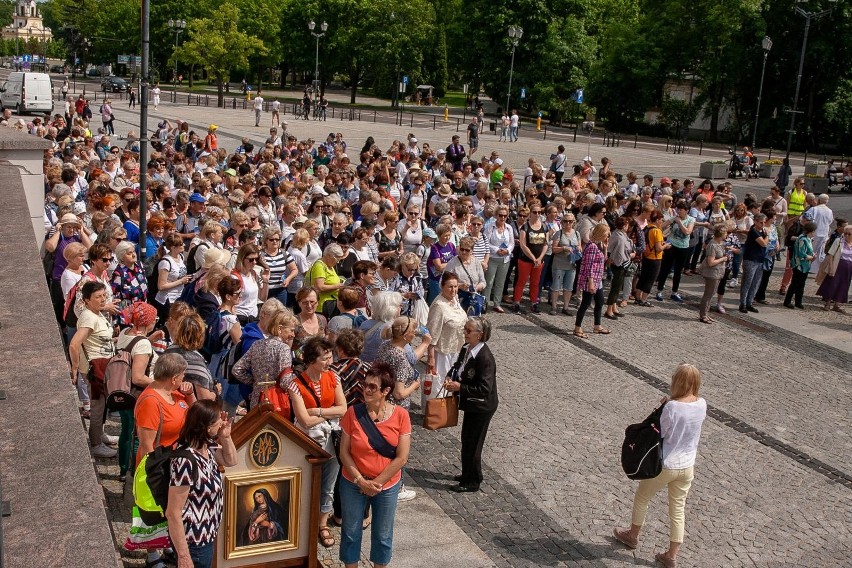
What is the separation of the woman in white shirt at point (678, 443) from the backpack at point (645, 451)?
48 millimetres

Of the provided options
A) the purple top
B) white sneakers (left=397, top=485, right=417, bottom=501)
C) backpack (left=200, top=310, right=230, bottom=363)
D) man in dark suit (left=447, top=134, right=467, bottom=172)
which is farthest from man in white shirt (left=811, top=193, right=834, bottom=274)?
backpack (left=200, top=310, right=230, bottom=363)

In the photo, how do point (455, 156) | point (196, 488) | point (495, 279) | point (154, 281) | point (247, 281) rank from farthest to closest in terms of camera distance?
point (455, 156), point (495, 279), point (154, 281), point (247, 281), point (196, 488)

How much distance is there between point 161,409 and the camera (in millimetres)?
6098

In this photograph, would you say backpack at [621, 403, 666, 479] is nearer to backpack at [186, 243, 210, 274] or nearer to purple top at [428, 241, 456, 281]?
backpack at [186, 243, 210, 274]

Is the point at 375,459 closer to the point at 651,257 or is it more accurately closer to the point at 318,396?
the point at 318,396

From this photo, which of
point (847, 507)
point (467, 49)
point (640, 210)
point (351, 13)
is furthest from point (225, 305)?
point (351, 13)

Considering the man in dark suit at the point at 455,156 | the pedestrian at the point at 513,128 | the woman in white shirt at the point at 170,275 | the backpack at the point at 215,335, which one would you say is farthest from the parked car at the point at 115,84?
the backpack at the point at 215,335

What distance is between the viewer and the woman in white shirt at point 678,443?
278 inches

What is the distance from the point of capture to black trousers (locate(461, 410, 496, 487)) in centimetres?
802

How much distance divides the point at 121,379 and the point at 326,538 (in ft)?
6.26

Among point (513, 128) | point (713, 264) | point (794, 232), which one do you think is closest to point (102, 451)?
point (713, 264)

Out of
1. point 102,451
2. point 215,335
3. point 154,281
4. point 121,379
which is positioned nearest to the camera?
point 121,379

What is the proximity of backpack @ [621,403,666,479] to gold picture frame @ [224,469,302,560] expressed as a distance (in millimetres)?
2485

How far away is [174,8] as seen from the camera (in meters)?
90.2
